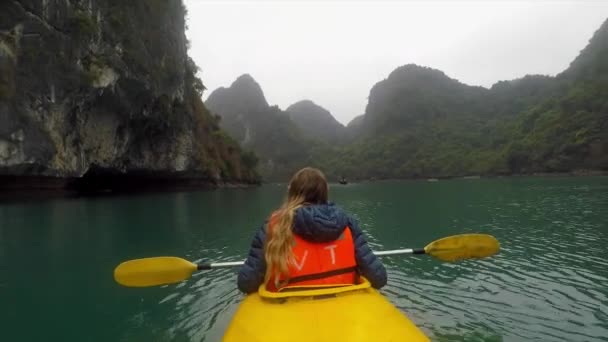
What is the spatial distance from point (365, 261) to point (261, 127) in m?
142

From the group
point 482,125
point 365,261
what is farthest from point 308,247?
point 482,125

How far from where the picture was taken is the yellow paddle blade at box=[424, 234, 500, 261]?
15.0 feet

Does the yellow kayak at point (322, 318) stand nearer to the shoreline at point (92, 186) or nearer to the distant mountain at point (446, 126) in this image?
the shoreline at point (92, 186)

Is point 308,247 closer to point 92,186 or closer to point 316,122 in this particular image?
point 92,186

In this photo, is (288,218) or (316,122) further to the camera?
(316,122)

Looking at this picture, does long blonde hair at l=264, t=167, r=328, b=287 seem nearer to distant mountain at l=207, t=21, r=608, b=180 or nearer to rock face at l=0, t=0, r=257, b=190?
rock face at l=0, t=0, r=257, b=190

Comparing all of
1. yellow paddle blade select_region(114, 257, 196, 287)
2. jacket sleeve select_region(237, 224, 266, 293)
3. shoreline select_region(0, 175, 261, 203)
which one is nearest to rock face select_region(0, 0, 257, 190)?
shoreline select_region(0, 175, 261, 203)

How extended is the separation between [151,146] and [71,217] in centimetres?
1938

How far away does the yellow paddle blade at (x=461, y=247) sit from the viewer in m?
4.57

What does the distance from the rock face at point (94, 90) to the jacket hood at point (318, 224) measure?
2307cm

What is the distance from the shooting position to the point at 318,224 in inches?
95.6

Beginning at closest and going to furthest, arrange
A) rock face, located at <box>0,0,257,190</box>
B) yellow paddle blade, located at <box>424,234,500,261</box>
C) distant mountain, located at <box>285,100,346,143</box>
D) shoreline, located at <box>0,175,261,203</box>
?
yellow paddle blade, located at <box>424,234,500,261</box> < rock face, located at <box>0,0,257,190</box> < shoreline, located at <box>0,175,261,203</box> < distant mountain, located at <box>285,100,346,143</box>

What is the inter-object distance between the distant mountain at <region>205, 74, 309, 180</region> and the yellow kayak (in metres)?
121

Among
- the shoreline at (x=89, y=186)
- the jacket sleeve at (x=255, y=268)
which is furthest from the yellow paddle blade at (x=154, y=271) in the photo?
the shoreline at (x=89, y=186)
